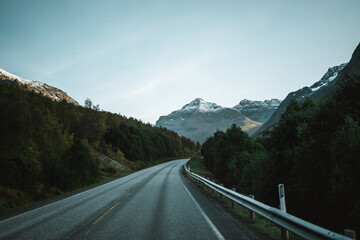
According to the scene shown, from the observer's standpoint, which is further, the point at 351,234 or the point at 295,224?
A: the point at 295,224

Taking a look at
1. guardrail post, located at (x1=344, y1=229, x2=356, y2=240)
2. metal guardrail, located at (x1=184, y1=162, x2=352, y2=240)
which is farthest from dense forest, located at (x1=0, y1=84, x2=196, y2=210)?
guardrail post, located at (x1=344, y1=229, x2=356, y2=240)

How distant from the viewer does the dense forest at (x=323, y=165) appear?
834 centimetres

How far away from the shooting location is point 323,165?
1027 cm

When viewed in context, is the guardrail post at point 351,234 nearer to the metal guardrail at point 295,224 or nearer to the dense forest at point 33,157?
the metal guardrail at point 295,224

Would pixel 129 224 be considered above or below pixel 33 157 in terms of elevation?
below

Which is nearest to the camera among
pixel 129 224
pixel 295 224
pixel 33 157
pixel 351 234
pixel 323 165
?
pixel 351 234

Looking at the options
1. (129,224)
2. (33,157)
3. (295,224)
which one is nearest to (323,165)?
(295,224)

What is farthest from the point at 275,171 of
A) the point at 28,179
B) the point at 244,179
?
the point at 28,179

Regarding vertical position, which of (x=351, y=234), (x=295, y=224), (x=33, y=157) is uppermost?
(x=33, y=157)

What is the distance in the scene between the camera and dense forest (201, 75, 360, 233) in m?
8.34

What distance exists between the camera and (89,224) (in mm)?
6730

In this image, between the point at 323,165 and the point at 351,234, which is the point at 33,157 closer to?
the point at 323,165

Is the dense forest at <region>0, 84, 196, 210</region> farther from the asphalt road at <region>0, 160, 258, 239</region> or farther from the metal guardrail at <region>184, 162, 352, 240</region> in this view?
the metal guardrail at <region>184, 162, 352, 240</region>

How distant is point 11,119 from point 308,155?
57.7 feet
